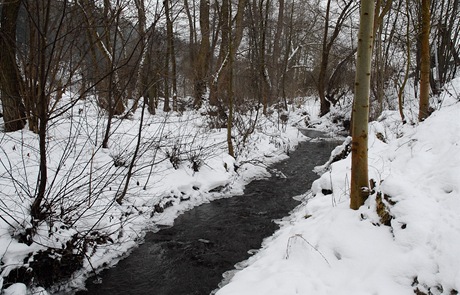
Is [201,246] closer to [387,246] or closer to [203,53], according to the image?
[387,246]

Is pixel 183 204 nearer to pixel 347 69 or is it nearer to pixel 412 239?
pixel 412 239

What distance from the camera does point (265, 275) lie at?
3029 millimetres

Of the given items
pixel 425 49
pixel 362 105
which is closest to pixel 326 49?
pixel 425 49

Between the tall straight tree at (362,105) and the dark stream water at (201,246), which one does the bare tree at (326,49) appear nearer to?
the dark stream water at (201,246)

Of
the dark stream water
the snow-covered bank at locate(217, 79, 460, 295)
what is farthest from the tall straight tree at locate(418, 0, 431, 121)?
the dark stream water

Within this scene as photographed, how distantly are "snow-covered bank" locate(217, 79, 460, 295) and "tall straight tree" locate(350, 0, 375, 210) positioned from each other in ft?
0.46

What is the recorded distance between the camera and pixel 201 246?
455 cm

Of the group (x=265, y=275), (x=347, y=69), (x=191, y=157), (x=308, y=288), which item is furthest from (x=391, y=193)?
(x=347, y=69)

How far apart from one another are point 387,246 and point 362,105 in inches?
53.1

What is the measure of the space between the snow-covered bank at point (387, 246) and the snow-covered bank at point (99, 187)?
2002 mm

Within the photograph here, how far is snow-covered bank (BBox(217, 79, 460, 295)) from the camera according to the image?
2297 millimetres

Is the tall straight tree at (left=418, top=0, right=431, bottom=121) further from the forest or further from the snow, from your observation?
the snow

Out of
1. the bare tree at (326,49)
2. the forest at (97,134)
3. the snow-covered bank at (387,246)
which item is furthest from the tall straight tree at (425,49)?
the bare tree at (326,49)

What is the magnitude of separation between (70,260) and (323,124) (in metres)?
16.3
